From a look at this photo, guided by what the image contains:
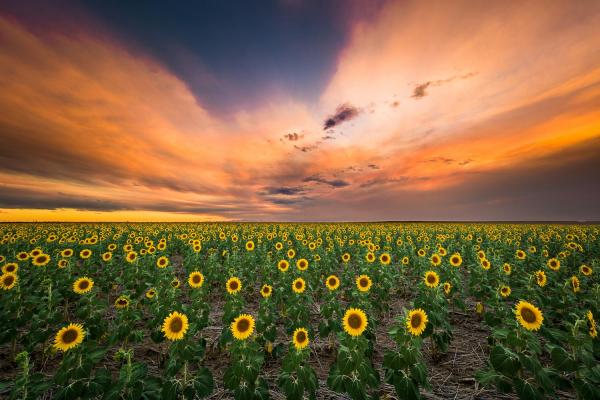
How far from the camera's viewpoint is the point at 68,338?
4520 mm

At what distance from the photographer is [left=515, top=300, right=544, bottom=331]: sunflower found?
4402 mm

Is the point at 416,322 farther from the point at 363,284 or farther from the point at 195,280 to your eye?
the point at 195,280

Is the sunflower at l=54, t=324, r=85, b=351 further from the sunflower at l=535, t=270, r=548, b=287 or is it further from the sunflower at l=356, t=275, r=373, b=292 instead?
the sunflower at l=535, t=270, r=548, b=287

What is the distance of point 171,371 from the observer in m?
4.31

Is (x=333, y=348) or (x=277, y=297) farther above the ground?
(x=277, y=297)

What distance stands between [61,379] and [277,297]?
4.70 metres

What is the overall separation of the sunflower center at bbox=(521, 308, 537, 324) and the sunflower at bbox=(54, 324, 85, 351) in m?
7.74

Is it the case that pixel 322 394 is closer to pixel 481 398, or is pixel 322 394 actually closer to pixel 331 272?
pixel 481 398

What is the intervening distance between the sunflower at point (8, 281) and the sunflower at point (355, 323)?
7.56 metres

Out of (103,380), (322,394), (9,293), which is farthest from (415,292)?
(9,293)

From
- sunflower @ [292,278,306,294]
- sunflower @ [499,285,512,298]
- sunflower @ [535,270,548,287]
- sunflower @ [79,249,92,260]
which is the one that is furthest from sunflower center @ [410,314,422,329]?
sunflower @ [79,249,92,260]

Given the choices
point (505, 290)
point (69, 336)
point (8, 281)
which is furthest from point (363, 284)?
point (8, 281)

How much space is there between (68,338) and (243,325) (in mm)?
2985

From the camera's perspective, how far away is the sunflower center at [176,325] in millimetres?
4777
